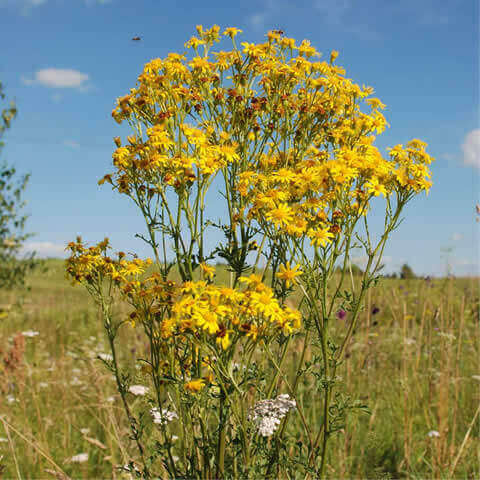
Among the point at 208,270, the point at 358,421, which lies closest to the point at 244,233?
the point at 208,270

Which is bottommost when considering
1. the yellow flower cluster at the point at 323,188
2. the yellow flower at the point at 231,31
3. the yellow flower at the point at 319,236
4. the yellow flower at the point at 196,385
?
the yellow flower at the point at 196,385

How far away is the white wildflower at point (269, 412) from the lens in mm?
1905

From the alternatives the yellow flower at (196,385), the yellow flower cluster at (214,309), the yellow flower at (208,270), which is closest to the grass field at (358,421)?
the yellow flower cluster at (214,309)

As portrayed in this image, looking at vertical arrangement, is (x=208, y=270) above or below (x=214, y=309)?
above

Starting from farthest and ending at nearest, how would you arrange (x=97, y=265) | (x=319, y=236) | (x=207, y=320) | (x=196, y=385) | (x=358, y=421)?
(x=358, y=421), (x=97, y=265), (x=319, y=236), (x=196, y=385), (x=207, y=320)

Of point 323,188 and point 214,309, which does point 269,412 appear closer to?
point 214,309

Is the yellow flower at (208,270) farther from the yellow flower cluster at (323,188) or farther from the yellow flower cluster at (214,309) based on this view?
the yellow flower cluster at (323,188)

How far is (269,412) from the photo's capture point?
1968 millimetres

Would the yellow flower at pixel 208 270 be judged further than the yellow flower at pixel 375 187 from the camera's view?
No

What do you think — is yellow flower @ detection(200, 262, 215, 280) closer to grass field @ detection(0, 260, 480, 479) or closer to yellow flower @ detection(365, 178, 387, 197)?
yellow flower @ detection(365, 178, 387, 197)

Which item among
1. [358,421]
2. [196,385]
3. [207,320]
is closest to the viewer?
[207,320]

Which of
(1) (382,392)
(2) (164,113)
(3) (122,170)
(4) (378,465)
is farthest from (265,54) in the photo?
(1) (382,392)

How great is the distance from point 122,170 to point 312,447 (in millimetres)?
1528

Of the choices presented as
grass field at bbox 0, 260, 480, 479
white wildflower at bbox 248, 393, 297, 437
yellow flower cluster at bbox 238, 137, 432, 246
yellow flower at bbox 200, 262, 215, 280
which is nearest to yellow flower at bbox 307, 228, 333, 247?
yellow flower cluster at bbox 238, 137, 432, 246
